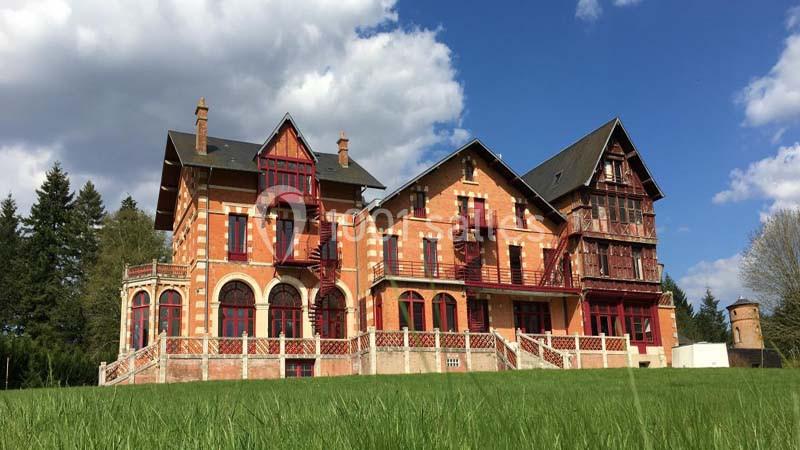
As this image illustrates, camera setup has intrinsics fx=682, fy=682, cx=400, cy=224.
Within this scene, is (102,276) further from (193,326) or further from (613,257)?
(613,257)

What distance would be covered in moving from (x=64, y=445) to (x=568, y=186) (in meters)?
35.6

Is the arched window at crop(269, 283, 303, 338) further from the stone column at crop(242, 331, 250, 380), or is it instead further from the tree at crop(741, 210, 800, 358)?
the tree at crop(741, 210, 800, 358)

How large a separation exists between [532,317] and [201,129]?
61.5ft

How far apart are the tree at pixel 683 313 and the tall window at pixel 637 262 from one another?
36.7 meters

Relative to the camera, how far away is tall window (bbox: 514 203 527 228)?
3616cm

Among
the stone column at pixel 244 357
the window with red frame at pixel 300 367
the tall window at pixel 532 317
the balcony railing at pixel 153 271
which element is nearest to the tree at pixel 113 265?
the balcony railing at pixel 153 271

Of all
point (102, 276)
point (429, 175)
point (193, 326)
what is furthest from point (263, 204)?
point (102, 276)

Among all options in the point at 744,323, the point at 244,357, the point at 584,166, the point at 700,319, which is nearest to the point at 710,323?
the point at 700,319

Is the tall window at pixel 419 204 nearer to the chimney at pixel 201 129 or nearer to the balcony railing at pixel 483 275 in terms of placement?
the balcony railing at pixel 483 275

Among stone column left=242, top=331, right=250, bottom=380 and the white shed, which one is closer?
stone column left=242, top=331, right=250, bottom=380

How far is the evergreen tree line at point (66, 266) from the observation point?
45.5m

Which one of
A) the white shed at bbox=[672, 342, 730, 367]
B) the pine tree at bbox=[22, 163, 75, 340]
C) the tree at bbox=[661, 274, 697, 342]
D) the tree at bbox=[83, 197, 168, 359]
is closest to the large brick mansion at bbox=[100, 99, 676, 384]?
the white shed at bbox=[672, 342, 730, 367]

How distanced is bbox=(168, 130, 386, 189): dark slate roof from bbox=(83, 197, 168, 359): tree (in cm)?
1679

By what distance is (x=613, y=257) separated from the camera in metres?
36.2
